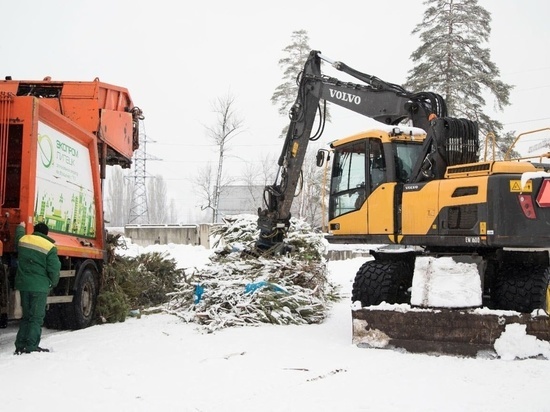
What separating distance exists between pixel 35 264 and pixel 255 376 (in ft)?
10.4

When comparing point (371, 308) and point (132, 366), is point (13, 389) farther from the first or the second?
point (371, 308)

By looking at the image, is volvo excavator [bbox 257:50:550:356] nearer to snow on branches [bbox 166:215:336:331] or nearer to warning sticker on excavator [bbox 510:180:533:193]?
warning sticker on excavator [bbox 510:180:533:193]

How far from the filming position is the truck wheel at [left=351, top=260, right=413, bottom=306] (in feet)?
28.4

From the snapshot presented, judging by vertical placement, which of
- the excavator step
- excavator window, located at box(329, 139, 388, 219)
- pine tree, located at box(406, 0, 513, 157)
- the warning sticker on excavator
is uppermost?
pine tree, located at box(406, 0, 513, 157)

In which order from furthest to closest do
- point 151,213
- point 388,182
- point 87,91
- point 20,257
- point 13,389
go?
point 151,213 → point 87,91 → point 388,182 → point 20,257 → point 13,389

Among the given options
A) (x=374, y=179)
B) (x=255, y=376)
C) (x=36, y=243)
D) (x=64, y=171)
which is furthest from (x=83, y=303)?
(x=374, y=179)

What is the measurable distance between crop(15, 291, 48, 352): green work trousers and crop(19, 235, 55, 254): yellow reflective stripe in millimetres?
550

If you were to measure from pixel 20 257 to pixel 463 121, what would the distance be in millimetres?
6259

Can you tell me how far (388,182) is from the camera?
28.5ft

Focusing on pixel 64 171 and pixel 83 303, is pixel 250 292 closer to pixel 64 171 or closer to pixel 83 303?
pixel 83 303

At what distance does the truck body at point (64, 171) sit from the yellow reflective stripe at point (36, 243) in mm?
373

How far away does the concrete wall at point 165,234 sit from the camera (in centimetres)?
2859

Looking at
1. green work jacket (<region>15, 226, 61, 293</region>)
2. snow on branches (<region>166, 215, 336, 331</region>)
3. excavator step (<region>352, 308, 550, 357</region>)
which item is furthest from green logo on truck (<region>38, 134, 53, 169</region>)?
excavator step (<region>352, 308, 550, 357</region>)

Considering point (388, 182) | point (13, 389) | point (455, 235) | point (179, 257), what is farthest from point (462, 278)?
point (179, 257)
